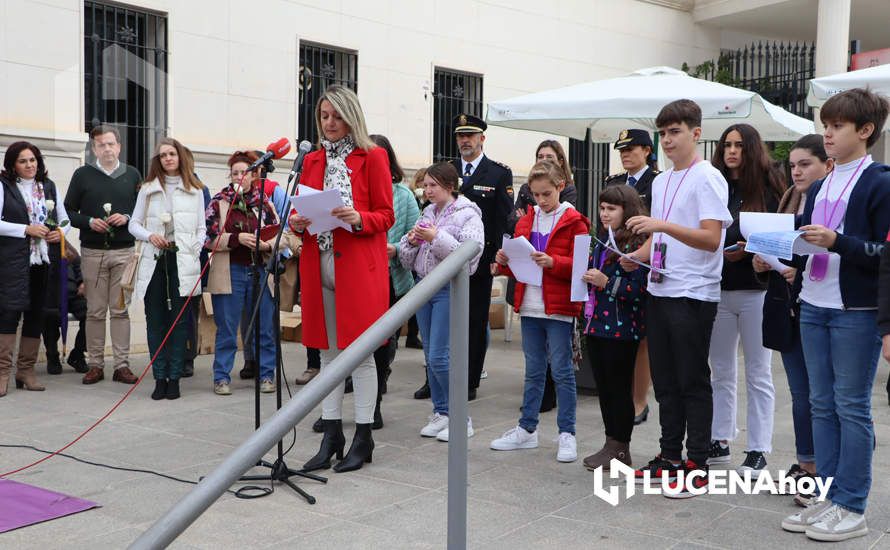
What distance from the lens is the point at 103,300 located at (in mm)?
7941

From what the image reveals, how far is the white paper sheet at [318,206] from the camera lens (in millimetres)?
4617

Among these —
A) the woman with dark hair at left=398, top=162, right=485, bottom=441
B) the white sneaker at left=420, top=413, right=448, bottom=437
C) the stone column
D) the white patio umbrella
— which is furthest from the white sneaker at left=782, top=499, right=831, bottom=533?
the stone column

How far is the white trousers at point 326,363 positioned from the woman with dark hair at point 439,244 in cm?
70

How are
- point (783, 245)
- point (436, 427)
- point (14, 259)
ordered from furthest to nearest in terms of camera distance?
point (14, 259), point (436, 427), point (783, 245)

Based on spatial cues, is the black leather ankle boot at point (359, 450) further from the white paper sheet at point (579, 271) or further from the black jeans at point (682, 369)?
the black jeans at point (682, 369)

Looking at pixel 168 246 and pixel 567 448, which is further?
pixel 168 246

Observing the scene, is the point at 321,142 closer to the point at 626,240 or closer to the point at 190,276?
the point at 626,240

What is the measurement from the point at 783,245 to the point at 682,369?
1017 millimetres

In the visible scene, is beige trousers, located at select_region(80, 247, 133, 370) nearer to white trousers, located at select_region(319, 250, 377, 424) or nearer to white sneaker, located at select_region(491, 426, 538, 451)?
white trousers, located at select_region(319, 250, 377, 424)

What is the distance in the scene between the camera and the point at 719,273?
180 inches

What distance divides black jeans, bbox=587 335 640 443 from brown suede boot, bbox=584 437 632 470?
1.4 inches

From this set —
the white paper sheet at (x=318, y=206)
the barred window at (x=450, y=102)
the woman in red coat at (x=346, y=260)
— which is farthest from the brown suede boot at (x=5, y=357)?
the barred window at (x=450, y=102)

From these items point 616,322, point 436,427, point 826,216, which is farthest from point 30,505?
point 826,216

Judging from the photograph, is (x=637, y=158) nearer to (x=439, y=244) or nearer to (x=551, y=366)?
(x=439, y=244)
